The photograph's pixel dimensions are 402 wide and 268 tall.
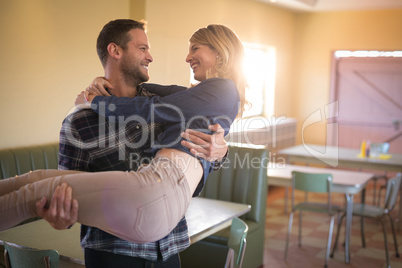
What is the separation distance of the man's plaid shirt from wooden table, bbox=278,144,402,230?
3761 millimetres

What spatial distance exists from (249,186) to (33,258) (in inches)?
98.3

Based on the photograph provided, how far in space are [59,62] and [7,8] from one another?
0.68m

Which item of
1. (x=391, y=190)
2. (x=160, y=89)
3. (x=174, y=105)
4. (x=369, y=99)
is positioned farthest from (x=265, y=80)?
(x=174, y=105)

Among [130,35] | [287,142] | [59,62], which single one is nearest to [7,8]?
A: [59,62]

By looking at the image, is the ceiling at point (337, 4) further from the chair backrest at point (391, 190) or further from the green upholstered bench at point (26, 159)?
the green upholstered bench at point (26, 159)

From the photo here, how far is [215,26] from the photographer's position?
2.08m

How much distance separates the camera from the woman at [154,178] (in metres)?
1.48

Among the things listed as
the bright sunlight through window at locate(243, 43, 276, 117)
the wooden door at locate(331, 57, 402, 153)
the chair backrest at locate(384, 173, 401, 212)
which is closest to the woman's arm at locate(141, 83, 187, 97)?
the chair backrest at locate(384, 173, 401, 212)

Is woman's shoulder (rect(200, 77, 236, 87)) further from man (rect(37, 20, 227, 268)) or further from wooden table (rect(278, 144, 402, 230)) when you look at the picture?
wooden table (rect(278, 144, 402, 230))

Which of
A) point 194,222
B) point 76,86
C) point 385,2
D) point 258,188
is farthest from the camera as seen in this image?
point 385,2

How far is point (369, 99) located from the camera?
8.13 metres

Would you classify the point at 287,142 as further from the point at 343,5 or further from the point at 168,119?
the point at 168,119

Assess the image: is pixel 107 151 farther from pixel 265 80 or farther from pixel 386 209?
pixel 265 80

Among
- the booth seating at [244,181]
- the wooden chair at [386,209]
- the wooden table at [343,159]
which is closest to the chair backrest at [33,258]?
the booth seating at [244,181]
